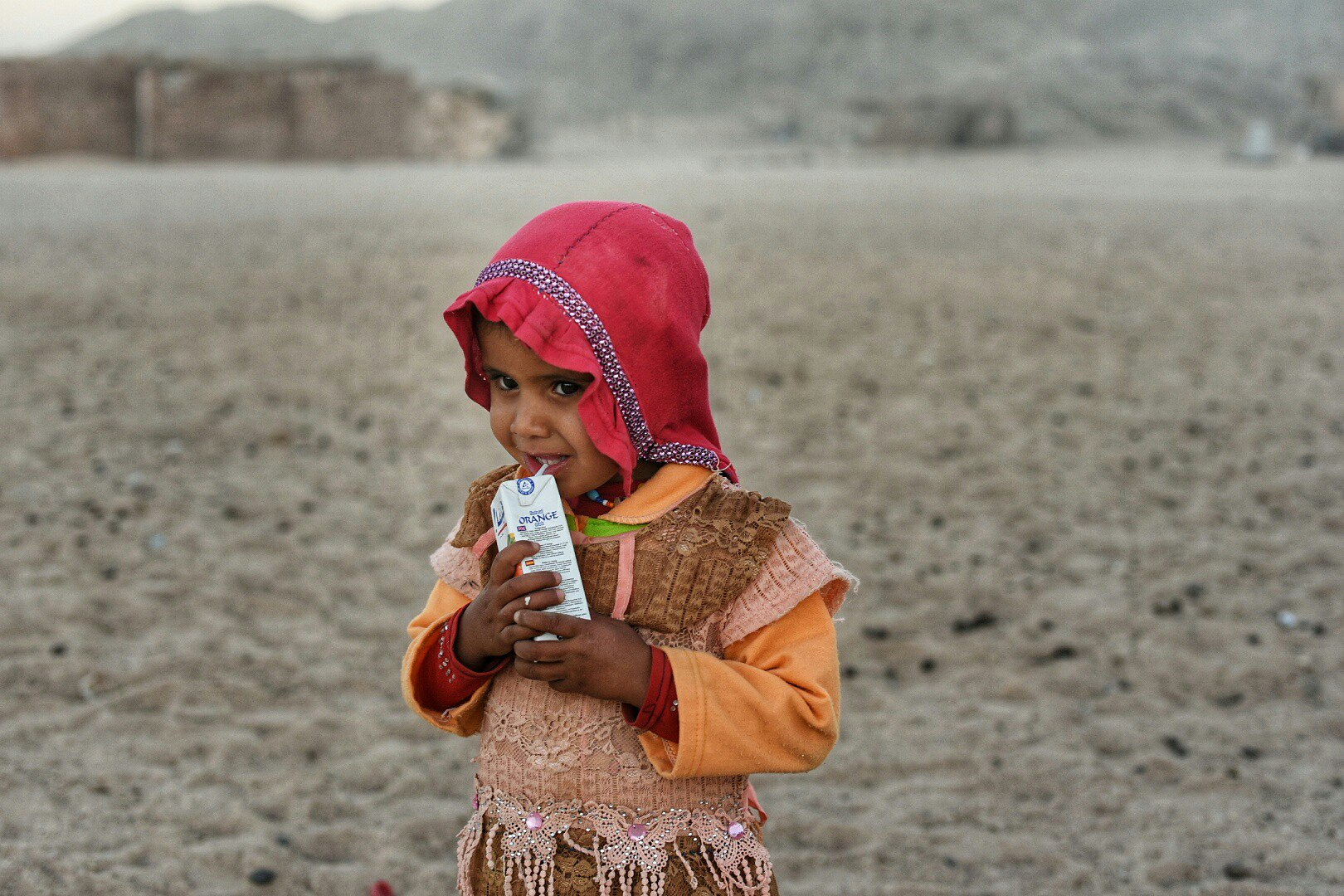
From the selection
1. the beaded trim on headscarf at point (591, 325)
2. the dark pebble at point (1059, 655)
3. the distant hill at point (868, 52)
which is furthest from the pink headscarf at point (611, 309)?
the distant hill at point (868, 52)

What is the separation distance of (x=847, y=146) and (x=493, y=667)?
119 feet

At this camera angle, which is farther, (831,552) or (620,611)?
(831,552)

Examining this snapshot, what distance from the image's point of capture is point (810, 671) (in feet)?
5.98

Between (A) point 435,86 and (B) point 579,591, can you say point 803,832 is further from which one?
(A) point 435,86

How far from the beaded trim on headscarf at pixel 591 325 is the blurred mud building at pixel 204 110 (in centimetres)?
2628

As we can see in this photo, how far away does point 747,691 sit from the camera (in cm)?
177

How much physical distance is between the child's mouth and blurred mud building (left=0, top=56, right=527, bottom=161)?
2628 centimetres

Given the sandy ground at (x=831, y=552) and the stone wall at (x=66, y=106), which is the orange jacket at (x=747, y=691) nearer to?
the sandy ground at (x=831, y=552)

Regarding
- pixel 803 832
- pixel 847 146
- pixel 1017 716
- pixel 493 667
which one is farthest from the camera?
pixel 847 146

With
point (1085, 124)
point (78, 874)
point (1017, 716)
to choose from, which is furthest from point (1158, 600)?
point (1085, 124)

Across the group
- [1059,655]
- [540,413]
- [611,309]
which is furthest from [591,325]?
[1059,655]

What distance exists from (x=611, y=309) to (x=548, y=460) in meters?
0.26

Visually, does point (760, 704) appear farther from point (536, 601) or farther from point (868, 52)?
point (868, 52)

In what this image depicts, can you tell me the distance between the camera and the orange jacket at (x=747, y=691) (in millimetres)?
1750
